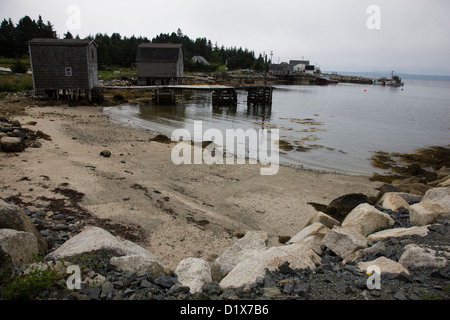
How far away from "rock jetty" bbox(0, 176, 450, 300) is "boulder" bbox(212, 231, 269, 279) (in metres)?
0.02

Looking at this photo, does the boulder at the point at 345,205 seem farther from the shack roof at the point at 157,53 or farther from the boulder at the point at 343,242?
the shack roof at the point at 157,53

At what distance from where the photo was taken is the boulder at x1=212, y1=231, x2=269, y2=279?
19.7ft

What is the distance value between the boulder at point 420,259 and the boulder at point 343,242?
3.78 ft

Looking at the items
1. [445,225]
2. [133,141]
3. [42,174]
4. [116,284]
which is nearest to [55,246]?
[116,284]

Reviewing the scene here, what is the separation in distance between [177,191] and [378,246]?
709cm

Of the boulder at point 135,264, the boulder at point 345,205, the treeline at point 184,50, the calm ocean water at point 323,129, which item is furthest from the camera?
the treeline at point 184,50

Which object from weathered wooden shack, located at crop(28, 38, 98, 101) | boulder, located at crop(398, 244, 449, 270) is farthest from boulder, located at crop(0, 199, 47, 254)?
weathered wooden shack, located at crop(28, 38, 98, 101)

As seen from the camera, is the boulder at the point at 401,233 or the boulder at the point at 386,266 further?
the boulder at the point at 401,233

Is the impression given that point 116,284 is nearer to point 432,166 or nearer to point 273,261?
point 273,261

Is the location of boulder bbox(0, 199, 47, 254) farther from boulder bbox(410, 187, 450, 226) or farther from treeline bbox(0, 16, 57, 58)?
treeline bbox(0, 16, 57, 58)

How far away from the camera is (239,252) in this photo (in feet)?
21.5

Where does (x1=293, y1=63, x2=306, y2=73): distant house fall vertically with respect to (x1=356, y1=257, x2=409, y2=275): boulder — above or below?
above

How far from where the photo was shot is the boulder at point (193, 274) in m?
4.77

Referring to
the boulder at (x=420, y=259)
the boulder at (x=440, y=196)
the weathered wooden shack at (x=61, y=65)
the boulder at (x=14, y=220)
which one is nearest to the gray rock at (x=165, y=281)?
the boulder at (x=14, y=220)
